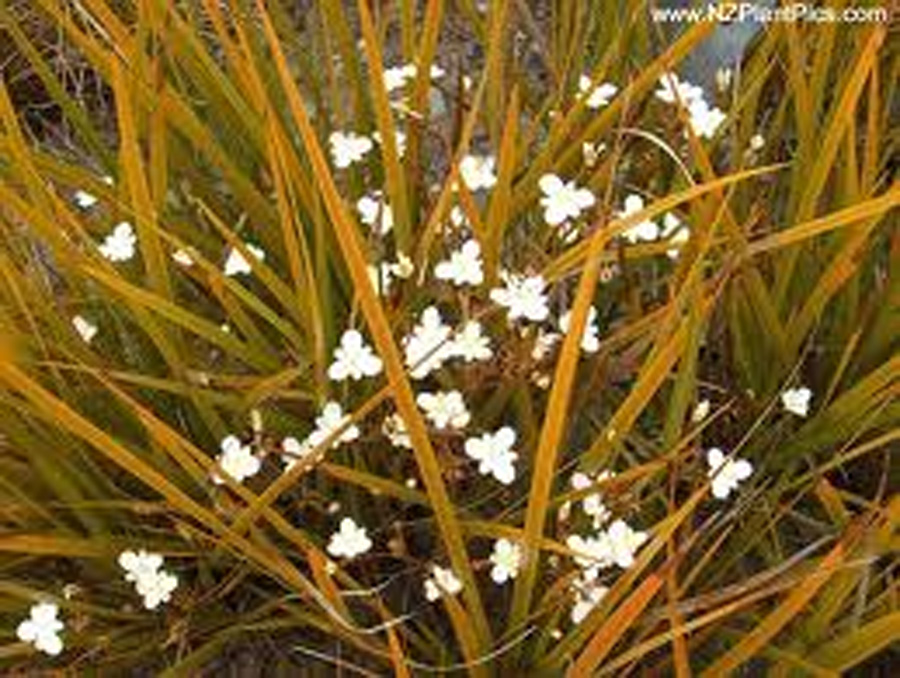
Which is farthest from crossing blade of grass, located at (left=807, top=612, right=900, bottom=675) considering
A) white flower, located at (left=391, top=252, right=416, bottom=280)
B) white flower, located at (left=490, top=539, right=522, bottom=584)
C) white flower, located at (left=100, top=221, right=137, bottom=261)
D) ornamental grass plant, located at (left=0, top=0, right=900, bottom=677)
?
white flower, located at (left=100, top=221, right=137, bottom=261)

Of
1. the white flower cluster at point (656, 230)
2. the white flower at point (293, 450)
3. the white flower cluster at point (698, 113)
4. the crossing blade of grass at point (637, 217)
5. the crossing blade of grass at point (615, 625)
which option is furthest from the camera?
the white flower cluster at point (698, 113)

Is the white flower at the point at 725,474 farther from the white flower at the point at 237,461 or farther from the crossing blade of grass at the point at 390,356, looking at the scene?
the white flower at the point at 237,461

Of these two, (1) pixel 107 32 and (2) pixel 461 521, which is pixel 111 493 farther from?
(1) pixel 107 32

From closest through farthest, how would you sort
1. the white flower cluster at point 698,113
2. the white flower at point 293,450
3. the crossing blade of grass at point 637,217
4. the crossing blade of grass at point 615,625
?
1. the crossing blade of grass at point 615,625
2. the crossing blade of grass at point 637,217
3. the white flower at point 293,450
4. the white flower cluster at point 698,113

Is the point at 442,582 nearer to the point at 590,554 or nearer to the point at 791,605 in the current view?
the point at 590,554

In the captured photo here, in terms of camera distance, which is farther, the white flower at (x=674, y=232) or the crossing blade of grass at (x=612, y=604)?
the white flower at (x=674, y=232)

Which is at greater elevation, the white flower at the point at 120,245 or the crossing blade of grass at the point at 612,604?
the white flower at the point at 120,245

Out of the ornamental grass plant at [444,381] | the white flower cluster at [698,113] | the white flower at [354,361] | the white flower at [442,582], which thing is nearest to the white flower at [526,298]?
the ornamental grass plant at [444,381]
